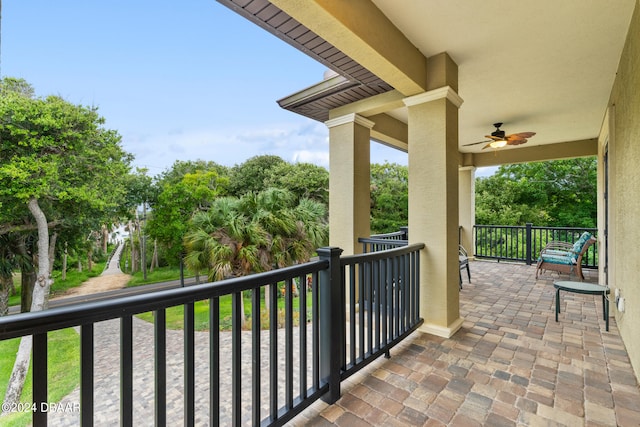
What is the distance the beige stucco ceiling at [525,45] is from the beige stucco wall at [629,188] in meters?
0.24

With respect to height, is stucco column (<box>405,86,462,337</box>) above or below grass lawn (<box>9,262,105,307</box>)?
above

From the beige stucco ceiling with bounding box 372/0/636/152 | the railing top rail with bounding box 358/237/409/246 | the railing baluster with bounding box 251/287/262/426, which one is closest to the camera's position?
the railing baluster with bounding box 251/287/262/426

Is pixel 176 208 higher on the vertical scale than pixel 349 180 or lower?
lower

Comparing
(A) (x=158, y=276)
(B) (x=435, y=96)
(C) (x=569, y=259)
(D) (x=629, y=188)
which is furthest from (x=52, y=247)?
(C) (x=569, y=259)

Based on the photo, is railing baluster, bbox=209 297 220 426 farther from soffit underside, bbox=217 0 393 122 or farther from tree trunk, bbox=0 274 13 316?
tree trunk, bbox=0 274 13 316

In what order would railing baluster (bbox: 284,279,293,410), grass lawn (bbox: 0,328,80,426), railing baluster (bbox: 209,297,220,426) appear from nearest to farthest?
1. railing baluster (bbox: 209,297,220,426)
2. railing baluster (bbox: 284,279,293,410)
3. grass lawn (bbox: 0,328,80,426)

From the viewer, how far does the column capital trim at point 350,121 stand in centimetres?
396

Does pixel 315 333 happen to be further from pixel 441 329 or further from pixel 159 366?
pixel 441 329

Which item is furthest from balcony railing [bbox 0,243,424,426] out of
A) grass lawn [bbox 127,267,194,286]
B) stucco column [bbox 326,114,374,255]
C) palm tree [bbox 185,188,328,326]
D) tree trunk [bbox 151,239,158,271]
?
tree trunk [bbox 151,239,158,271]

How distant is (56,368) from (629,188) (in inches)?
362

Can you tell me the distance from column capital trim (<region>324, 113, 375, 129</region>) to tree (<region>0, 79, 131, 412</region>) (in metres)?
8.00

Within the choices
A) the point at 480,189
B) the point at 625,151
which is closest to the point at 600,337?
the point at 625,151

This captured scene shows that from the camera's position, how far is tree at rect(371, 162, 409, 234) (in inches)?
493

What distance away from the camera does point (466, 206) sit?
7.37 meters
